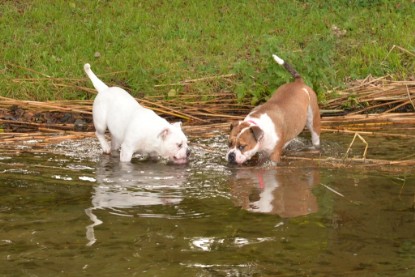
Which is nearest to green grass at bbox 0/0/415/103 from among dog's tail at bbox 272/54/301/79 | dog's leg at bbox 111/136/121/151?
dog's tail at bbox 272/54/301/79

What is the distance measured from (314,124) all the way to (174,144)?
1.98 metres

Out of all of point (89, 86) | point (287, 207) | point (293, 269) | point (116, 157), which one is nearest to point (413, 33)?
point (89, 86)

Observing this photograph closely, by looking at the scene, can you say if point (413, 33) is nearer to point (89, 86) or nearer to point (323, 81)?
point (323, 81)

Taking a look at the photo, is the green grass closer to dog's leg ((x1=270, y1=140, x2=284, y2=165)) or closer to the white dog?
dog's leg ((x1=270, y1=140, x2=284, y2=165))

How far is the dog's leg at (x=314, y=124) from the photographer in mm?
10789

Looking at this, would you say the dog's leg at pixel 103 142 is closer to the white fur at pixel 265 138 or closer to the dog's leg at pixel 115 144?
the dog's leg at pixel 115 144

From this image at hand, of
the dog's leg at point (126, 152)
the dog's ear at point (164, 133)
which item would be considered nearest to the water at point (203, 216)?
the dog's leg at point (126, 152)

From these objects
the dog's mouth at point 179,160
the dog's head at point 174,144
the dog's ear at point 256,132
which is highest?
the dog's ear at point 256,132

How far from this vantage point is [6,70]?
44.1ft

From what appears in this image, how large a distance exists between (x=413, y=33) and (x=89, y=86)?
17.7 feet

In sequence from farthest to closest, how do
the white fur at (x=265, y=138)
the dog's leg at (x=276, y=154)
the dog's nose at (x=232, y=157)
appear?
the dog's leg at (x=276, y=154) → the white fur at (x=265, y=138) → the dog's nose at (x=232, y=157)

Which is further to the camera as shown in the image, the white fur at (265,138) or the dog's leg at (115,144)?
the dog's leg at (115,144)

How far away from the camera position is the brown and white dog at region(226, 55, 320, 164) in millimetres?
9750

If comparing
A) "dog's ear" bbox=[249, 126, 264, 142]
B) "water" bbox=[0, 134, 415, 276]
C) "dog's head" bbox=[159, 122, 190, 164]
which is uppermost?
"dog's ear" bbox=[249, 126, 264, 142]
